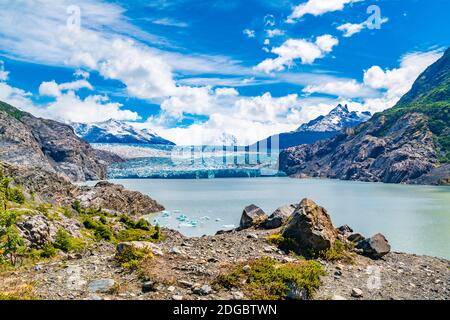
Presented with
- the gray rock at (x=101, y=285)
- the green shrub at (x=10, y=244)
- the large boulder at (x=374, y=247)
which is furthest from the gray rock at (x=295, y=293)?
the green shrub at (x=10, y=244)

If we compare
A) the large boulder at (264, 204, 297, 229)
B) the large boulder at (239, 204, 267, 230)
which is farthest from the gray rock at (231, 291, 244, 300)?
the large boulder at (239, 204, 267, 230)

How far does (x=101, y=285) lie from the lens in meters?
18.8

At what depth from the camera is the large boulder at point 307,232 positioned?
26891 mm

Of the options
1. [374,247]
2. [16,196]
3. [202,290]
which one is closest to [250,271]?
[202,290]

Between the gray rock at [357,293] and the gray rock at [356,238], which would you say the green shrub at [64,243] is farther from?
the gray rock at [357,293]

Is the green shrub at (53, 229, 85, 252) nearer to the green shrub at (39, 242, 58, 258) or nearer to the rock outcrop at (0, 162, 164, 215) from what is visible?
the green shrub at (39, 242, 58, 258)

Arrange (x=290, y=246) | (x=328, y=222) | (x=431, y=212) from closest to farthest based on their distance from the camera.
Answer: (x=290, y=246), (x=328, y=222), (x=431, y=212)

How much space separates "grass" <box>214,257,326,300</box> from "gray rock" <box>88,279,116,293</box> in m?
4.98

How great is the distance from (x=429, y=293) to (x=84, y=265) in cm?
1925

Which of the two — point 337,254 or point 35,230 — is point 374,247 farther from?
point 35,230

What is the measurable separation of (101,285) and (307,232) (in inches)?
567

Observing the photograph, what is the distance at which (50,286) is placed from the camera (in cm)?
1861
